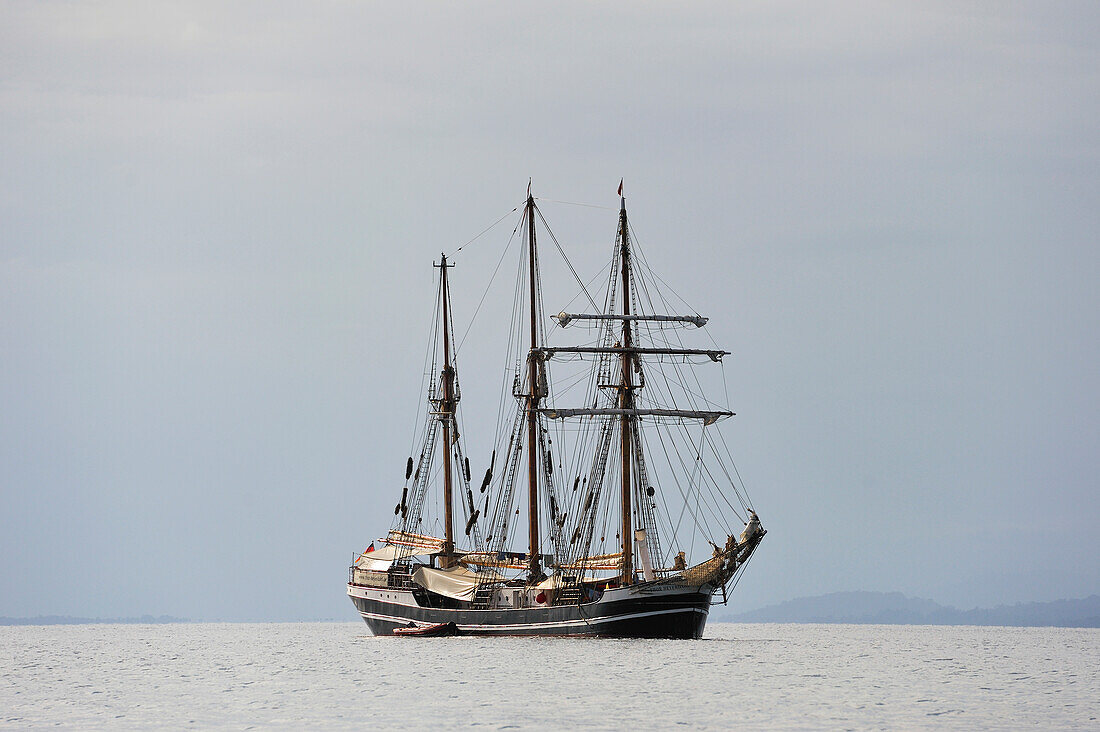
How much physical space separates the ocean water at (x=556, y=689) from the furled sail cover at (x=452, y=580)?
366cm

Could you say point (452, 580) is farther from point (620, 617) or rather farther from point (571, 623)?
point (620, 617)

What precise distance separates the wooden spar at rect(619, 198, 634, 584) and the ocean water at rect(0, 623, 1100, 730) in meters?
5.82

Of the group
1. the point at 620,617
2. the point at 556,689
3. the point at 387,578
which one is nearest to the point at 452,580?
the point at 387,578

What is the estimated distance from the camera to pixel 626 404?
109 metres

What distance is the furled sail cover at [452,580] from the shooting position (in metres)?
115

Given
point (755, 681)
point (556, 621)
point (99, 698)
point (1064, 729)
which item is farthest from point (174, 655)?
point (1064, 729)

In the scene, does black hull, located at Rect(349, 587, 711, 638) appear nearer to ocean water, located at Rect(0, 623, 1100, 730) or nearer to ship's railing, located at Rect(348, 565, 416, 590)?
ocean water, located at Rect(0, 623, 1100, 730)

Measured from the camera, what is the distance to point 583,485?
110062 millimetres

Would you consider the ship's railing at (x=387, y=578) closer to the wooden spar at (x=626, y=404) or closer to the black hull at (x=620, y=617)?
the black hull at (x=620, y=617)

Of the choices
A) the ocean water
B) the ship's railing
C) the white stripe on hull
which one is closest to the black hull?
the white stripe on hull

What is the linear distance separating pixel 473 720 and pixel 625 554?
46.9 metres

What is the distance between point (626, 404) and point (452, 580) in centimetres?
2005

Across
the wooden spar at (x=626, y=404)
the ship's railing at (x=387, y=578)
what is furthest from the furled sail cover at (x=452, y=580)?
the wooden spar at (x=626, y=404)

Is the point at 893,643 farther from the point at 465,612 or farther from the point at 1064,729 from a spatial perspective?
the point at 1064,729
